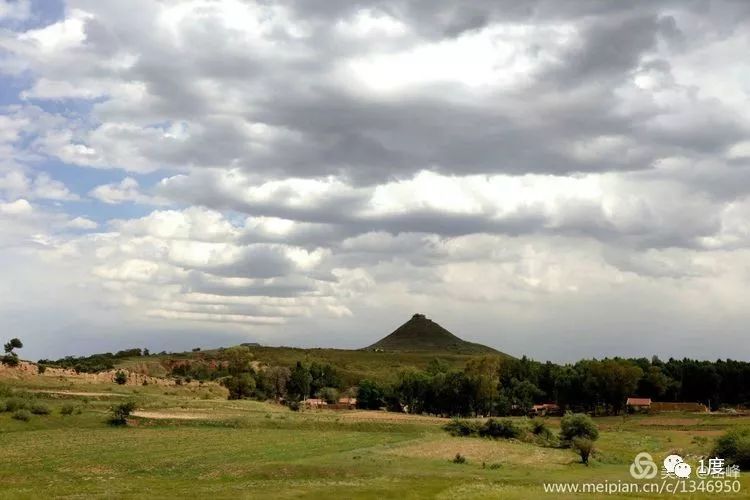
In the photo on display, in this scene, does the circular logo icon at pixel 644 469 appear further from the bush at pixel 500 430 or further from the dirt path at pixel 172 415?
the dirt path at pixel 172 415

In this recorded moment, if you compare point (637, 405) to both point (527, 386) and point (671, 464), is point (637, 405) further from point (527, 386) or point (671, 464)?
point (671, 464)

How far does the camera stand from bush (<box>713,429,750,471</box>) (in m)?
58.0

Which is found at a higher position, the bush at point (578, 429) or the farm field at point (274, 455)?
the bush at point (578, 429)

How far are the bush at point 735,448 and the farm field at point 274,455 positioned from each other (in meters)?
5.92

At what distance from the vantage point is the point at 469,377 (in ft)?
500

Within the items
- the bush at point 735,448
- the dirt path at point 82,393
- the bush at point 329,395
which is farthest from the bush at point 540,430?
the bush at point 329,395

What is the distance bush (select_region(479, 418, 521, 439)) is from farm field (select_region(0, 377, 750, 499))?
3.06 metres

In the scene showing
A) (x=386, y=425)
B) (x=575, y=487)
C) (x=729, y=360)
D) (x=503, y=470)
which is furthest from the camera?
(x=729, y=360)

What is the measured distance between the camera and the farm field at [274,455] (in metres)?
46.2

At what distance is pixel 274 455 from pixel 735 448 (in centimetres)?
4050

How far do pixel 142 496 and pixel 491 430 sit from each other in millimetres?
58346

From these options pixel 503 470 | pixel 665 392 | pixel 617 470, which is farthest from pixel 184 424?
pixel 665 392

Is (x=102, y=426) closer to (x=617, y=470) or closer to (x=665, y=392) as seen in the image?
(x=617, y=470)

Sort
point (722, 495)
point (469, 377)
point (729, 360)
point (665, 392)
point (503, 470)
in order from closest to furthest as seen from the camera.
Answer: point (722, 495), point (503, 470), point (469, 377), point (665, 392), point (729, 360)
